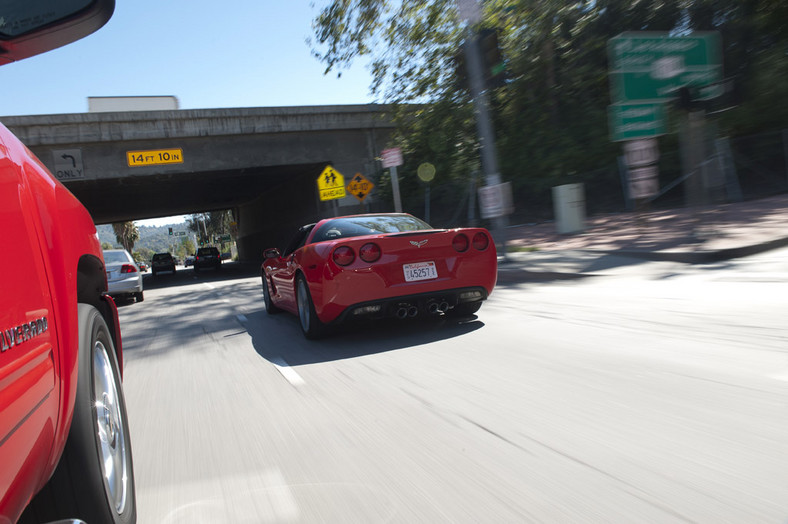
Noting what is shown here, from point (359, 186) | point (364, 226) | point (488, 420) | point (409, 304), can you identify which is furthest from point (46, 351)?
point (359, 186)

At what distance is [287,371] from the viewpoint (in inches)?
203

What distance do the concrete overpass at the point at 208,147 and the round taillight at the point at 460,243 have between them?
1845cm

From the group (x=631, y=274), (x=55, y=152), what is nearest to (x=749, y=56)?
(x=631, y=274)

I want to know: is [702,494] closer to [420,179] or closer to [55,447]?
[55,447]

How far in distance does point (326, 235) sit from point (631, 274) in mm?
4966

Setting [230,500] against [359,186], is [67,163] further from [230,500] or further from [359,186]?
[230,500]

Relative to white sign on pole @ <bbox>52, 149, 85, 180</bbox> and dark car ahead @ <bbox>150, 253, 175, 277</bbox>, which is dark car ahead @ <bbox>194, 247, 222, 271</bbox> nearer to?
dark car ahead @ <bbox>150, 253, 175, 277</bbox>

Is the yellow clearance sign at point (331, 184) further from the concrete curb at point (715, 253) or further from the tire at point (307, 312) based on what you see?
the tire at point (307, 312)

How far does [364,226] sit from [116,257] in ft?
33.0

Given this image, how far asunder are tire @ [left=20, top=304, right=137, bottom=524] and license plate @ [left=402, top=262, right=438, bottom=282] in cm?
352

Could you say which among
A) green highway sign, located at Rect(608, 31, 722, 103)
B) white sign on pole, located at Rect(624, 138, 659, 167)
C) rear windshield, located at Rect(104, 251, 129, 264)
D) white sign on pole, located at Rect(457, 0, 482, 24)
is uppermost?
white sign on pole, located at Rect(457, 0, 482, 24)

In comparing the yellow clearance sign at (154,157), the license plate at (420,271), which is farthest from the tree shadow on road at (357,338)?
the yellow clearance sign at (154,157)

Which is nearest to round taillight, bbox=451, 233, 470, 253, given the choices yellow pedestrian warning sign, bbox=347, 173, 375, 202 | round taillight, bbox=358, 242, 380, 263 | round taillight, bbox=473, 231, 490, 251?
round taillight, bbox=473, 231, 490, 251

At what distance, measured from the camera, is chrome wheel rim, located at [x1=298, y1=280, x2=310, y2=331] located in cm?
636
